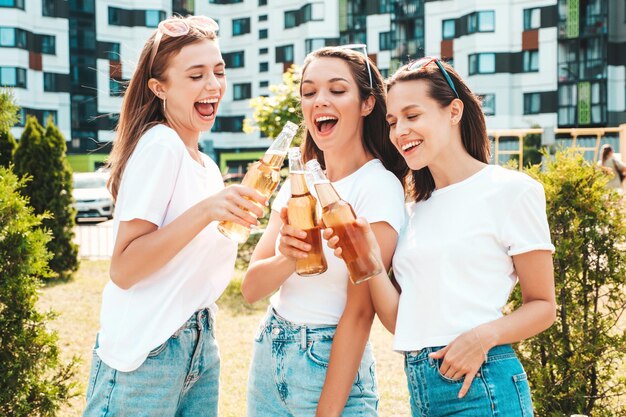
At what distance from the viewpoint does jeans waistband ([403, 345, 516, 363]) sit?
225cm

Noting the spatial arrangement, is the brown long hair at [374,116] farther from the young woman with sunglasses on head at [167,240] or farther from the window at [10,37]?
the window at [10,37]

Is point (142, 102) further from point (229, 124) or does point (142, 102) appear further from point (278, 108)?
point (229, 124)

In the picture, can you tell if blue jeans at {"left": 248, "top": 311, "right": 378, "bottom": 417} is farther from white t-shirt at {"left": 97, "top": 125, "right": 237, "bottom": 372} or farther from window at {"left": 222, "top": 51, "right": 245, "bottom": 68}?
window at {"left": 222, "top": 51, "right": 245, "bottom": 68}

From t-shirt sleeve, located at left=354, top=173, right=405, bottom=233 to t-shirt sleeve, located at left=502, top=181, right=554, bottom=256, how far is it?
1.30 feet

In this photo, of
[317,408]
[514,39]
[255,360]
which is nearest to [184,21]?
[255,360]

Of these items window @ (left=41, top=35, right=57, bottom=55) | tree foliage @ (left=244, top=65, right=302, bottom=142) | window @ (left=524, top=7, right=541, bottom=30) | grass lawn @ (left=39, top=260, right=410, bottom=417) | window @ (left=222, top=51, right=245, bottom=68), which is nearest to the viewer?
grass lawn @ (left=39, top=260, right=410, bottom=417)

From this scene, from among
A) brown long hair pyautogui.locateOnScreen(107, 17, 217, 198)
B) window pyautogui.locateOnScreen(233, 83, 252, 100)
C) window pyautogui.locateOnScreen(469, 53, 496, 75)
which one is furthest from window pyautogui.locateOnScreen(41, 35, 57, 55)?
brown long hair pyautogui.locateOnScreen(107, 17, 217, 198)

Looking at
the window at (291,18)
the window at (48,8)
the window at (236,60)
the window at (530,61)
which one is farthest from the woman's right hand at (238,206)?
the window at (236,60)

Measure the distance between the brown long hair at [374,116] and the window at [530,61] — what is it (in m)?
38.4

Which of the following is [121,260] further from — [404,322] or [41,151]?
[41,151]

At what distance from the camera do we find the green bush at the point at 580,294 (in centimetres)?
412

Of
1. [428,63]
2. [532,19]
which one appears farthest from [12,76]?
[428,63]

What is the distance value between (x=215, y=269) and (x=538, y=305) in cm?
119

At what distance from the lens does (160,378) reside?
240 centimetres
